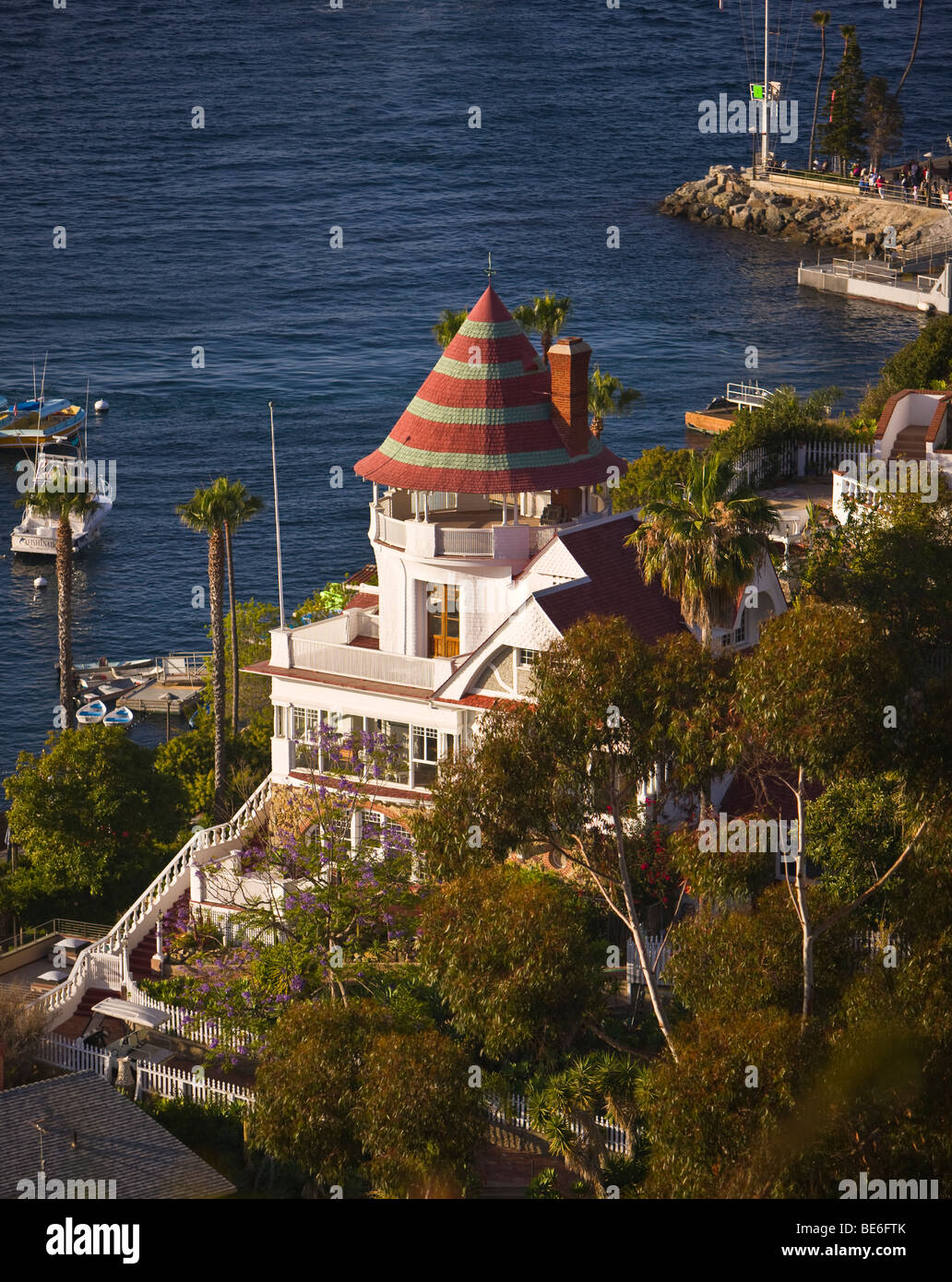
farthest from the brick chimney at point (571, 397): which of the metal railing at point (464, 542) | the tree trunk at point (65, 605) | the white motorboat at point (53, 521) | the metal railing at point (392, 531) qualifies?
the white motorboat at point (53, 521)

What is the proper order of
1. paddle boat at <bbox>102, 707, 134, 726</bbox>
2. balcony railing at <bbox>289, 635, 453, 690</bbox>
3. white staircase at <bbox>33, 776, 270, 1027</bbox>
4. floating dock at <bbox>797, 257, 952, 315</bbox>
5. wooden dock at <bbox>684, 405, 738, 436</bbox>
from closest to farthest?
1. white staircase at <bbox>33, 776, 270, 1027</bbox>
2. balcony railing at <bbox>289, 635, 453, 690</bbox>
3. paddle boat at <bbox>102, 707, 134, 726</bbox>
4. wooden dock at <bbox>684, 405, 738, 436</bbox>
5. floating dock at <bbox>797, 257, 952, 315</bbox>

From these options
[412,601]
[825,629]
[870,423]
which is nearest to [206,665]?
[870,423]

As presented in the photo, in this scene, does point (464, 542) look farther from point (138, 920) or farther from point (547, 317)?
point (547, 317)

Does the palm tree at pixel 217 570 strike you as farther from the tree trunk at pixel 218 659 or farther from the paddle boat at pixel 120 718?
the paddle boat at pixel 120 718

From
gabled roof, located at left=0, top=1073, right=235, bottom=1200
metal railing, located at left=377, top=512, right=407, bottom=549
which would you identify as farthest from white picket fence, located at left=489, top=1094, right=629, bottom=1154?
metal railing, located at left=377, top=512, right=407, bottom=549

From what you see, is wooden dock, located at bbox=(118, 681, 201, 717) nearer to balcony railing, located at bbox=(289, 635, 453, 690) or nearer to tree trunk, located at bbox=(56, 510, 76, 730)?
tree trunk, located at bbox=(56, 510, 76, 730)

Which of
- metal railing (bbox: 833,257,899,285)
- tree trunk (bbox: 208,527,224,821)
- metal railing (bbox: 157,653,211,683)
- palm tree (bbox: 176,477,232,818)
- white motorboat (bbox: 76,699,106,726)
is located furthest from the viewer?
metal railing (bbox: 833,257,899,285)

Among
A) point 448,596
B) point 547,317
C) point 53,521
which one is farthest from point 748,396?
point 448,596

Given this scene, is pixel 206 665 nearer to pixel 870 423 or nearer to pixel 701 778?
pixel 870 423
